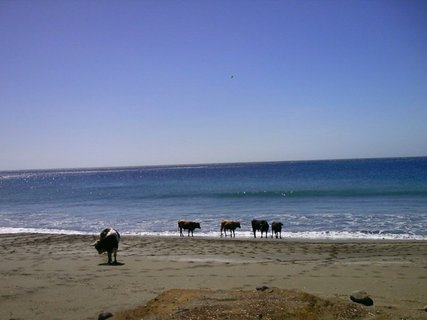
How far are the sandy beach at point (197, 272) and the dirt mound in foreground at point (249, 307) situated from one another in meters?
0.60

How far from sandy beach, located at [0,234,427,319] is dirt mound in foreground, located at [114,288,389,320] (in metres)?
0.60

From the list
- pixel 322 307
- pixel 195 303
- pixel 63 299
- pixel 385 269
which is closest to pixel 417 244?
pixel 385 269

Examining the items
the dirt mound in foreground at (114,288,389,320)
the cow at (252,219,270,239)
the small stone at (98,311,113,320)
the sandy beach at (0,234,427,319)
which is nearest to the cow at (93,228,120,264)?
the sandy beach at (0,234,427,319)

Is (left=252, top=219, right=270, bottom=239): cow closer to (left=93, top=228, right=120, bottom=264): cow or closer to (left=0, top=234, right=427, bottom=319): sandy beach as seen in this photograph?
(left=0, top=234, right=427, bottom=319): sandy beach

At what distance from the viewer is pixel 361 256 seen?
1515cm

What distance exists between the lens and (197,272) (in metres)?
12.0

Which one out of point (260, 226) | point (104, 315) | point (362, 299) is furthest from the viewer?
point (260, 226)

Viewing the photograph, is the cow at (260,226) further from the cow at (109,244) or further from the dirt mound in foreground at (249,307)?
the dirt mound in foreground at (249,307)

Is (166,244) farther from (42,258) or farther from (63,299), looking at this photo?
(63,299)

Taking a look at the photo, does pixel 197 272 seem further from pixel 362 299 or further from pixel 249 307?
pixel 362 299

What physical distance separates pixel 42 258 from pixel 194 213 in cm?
2045

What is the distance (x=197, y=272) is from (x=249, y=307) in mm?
5244

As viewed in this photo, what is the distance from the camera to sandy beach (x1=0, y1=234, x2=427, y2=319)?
8.78 m

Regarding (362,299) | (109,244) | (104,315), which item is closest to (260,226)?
(109,244)
